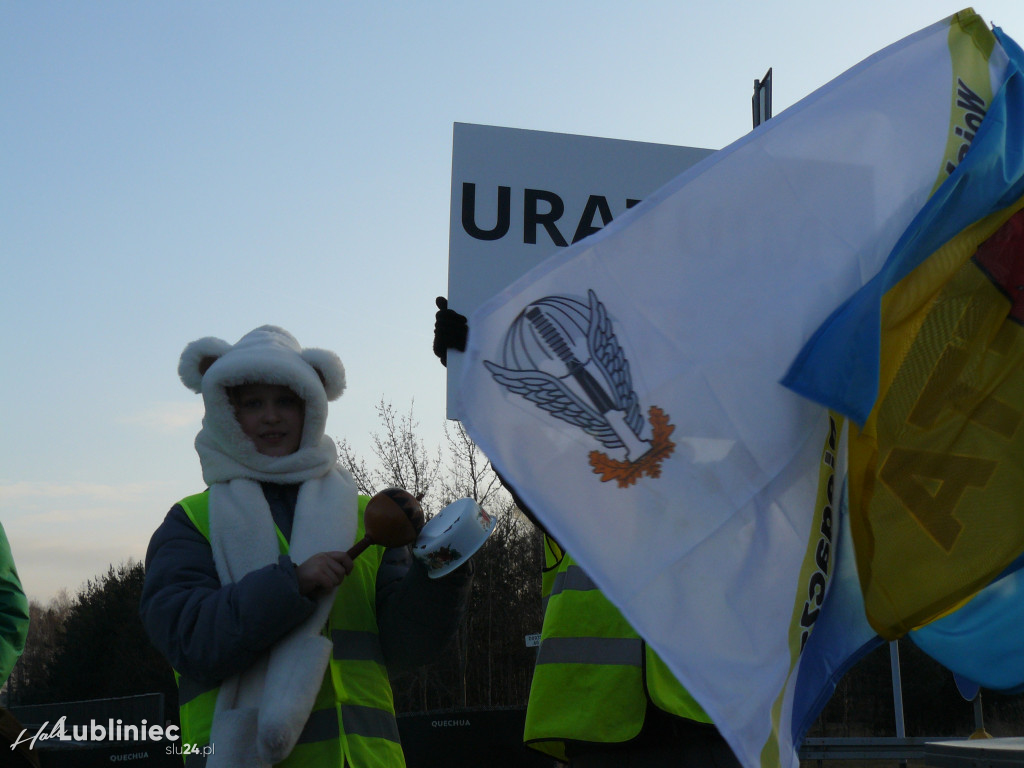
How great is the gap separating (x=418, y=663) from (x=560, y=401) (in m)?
0.83

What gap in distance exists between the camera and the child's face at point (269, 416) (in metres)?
2.74

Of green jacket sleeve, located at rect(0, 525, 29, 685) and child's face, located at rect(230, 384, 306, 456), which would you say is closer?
child's face, located at rect(230, 384, 306, 456)

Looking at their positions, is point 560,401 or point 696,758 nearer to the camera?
point 560,401

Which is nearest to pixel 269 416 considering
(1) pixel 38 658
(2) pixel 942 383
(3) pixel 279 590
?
(3) pixel 279 590

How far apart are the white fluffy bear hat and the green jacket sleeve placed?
4.24 ft

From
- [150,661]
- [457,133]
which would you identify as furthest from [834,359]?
[150,661]

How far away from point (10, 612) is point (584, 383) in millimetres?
2392

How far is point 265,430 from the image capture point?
274cm

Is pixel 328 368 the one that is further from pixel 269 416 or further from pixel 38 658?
pixel 38 658

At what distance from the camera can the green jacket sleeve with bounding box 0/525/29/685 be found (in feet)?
11.6

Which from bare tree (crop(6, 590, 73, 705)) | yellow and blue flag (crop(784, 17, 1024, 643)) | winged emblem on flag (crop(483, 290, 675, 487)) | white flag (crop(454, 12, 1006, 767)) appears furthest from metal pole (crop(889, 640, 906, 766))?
bare tree (crop(6, 590, 73, 705))

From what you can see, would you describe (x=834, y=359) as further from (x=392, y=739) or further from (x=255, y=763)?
(x=255, y=763)

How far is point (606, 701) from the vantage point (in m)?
2.86

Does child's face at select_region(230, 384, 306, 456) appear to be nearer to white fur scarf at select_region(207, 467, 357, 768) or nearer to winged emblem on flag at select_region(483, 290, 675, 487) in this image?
white fur scarf at select_region(207, 467, 357, 768)
